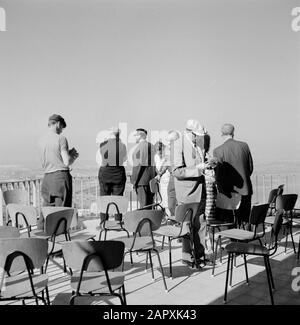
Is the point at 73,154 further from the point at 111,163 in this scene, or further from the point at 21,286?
the point at 21,286

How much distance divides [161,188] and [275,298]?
4049mm

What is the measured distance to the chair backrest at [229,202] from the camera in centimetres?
453

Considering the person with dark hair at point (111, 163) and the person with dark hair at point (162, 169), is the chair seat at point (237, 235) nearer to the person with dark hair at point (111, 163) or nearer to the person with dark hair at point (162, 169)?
the person with dark hair at point (111, 163)

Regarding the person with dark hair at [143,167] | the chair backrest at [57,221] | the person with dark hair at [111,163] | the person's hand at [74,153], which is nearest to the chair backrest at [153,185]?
the person with dark hair at [143,167]

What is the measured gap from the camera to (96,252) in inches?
97.6

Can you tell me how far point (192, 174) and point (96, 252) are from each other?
190 cm

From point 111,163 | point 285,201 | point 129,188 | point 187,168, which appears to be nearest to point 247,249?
point 187,168

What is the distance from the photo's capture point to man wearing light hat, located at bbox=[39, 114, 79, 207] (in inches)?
180

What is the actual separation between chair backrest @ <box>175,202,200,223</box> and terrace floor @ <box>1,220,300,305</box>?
65cm

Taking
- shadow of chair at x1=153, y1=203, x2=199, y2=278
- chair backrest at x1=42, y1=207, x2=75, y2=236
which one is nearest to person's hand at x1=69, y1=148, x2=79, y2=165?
chair backrest at x1=42, y1=207, x2=75, y2=236

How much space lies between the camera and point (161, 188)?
285 inches

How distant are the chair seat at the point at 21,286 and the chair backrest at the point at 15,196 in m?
2.27

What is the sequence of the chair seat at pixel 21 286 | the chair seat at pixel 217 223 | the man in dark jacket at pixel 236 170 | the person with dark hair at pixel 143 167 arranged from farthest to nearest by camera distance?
the person with dark hair at pixel 143 167 → the man in dark jacket at pixel 236 170 → the chair seat at pixel 217 223 → the chair seat at pixel 21 286

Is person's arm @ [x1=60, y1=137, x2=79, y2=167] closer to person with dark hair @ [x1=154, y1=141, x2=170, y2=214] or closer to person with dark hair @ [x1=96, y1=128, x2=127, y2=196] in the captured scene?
person with dark hair @ [x1=96, y1=128, x2=127, y2=196]
